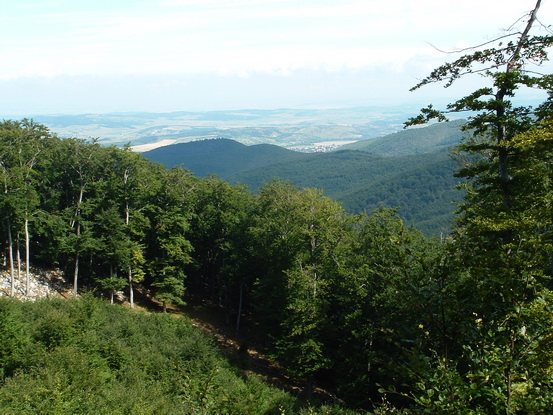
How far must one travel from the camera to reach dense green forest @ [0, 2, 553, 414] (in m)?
4.35

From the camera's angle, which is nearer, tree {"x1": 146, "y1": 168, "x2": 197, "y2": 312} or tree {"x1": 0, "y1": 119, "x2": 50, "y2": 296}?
tree {"x1": 0, "y1": 119, "x2": 50, "y2": 296}

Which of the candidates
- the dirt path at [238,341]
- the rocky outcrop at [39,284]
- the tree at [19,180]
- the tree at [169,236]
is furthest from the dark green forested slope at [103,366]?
the rocky outcrop at [39,284]

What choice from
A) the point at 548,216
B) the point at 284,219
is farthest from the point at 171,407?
the point at 284,219

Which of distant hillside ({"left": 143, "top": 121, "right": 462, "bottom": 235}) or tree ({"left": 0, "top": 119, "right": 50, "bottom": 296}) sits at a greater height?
tree ({"left": 0, "top": 119, "right": 50, "bottom": 296})

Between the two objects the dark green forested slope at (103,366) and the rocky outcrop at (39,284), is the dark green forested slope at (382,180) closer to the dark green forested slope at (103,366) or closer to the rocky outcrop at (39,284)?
the rocky outcrop at (39,284)

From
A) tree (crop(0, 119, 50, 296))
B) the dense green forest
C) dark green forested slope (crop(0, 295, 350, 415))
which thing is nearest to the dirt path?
the dense green forest

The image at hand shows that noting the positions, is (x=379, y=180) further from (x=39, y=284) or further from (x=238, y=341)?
(x=39, y=284)

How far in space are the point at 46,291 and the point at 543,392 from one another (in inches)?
1248

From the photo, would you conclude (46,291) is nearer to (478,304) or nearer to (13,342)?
(13,342)

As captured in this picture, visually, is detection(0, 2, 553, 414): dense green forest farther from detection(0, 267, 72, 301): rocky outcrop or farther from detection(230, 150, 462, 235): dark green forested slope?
detection(230, 150, 462, 235): dark green forested slope

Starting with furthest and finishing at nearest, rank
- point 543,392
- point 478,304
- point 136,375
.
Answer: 1. point 136,375
2. point 478,304
3. point 543,392

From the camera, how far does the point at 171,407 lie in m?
12.1

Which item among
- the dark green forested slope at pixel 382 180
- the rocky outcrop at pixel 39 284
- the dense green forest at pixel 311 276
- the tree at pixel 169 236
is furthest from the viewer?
the dark green forested slope at pixel 382 180

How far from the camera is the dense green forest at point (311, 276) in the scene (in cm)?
435
